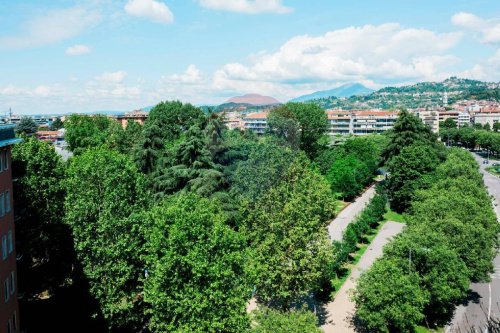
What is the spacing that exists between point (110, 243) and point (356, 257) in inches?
895

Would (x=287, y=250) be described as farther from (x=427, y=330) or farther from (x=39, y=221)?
(x=39, y=221)

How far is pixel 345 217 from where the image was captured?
165 ft

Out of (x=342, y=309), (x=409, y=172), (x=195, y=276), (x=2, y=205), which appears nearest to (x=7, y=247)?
(x=2, y=205)

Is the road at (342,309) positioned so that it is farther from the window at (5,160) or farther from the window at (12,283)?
the window at (5,160)

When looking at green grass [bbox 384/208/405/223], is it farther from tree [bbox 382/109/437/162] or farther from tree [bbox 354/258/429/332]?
tree [bbox 354/258/429/332]

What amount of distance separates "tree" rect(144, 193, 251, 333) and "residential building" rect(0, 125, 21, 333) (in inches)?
235

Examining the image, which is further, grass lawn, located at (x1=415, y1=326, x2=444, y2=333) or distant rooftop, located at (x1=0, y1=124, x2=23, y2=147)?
grass lawn, located at (x1=415, y1=326, x2=444, y2=333)

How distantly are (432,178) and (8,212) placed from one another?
41.1 m

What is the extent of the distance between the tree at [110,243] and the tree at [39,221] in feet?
14.2

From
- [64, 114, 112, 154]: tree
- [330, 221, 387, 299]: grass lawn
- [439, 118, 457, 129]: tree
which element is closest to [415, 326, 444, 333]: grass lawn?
[330, 221, 387, 299]: grass lawn

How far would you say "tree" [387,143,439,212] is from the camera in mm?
48875

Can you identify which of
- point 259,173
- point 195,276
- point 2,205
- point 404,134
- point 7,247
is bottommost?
point 195,276

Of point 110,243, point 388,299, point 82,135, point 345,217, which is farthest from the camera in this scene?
point 82,135

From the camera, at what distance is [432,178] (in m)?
46.9
